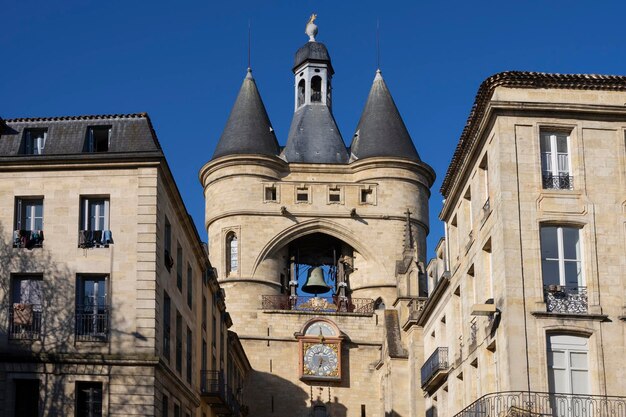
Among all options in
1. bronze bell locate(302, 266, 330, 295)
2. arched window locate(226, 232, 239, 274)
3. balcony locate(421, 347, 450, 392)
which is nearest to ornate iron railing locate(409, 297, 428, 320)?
bronze bell locate(302, 266, 330, 295)

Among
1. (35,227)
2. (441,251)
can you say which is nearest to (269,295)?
(441,251)

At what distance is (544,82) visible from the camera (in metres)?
24.9

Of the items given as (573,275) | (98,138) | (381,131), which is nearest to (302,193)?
(381,131)

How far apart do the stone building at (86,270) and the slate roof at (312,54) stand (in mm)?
33867

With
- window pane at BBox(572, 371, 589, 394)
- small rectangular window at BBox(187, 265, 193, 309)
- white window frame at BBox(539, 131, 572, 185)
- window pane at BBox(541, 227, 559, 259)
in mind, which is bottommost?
window pane at BBox(572, 371, 589, 394)

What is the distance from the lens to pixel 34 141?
28.8 metres

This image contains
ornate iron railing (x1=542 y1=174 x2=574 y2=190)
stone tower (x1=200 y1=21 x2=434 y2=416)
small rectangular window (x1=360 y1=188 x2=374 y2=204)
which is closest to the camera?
ornate iron railing (x1=542 y1=174 x2=574 y2=190)

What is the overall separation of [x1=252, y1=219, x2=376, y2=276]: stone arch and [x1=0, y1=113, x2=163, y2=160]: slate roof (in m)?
25.9

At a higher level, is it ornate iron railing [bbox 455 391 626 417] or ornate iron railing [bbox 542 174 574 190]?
ornate iron railing [bbox 542 174 574 190]

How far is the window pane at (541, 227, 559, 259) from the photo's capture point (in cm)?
2403

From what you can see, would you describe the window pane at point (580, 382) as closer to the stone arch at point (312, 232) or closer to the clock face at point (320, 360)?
the clock face at point (320, 360)

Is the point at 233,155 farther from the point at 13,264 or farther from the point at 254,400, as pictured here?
the point at 13,264

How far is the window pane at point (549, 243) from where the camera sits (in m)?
24.0

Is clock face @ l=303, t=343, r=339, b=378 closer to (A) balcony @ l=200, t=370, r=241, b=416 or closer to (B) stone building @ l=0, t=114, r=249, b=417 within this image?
(A) balcony @ l=200, t=370, r=241, b=416
